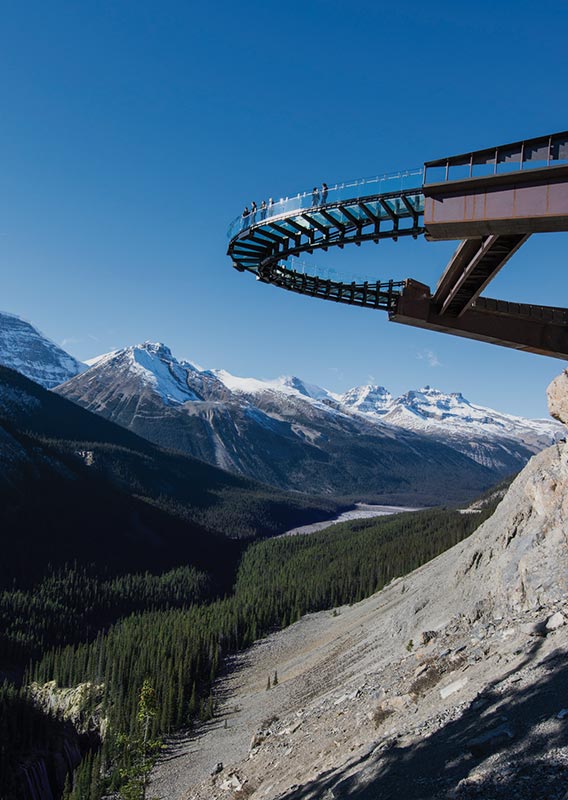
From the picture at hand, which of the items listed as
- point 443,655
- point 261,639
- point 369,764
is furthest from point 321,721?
point 261,639

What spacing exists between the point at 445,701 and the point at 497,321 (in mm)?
16811

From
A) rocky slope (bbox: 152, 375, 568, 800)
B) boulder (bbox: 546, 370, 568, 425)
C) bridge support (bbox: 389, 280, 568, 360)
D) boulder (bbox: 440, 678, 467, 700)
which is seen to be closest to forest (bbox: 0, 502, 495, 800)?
rocky slope (bbox: 152, 375, 568, 800)

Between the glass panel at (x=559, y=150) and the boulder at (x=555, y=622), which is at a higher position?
the glass panel at (x=559, y=150)

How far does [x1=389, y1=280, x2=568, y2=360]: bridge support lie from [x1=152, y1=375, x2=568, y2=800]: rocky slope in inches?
492

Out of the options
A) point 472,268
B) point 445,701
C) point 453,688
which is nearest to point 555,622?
point 453,688

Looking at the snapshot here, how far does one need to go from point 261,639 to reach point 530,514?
69.4 metres

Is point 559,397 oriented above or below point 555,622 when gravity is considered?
above

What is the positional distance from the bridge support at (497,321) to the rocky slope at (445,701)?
12485 mm

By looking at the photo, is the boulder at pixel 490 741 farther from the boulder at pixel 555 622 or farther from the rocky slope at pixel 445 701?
the boulder at pixel 555 622

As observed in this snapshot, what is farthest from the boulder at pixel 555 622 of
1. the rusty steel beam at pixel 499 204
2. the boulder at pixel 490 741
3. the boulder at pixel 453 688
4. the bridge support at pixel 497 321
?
the rusty steel beam at pixel 499 204

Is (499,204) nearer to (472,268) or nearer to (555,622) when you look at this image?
(472,268)

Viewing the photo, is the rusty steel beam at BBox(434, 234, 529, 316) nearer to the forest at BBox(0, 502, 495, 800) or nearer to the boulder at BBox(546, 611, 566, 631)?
the boulder at BBox(546, 611, 566, 631)

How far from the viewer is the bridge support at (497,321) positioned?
2536cm

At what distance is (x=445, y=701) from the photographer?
69.2 feet
